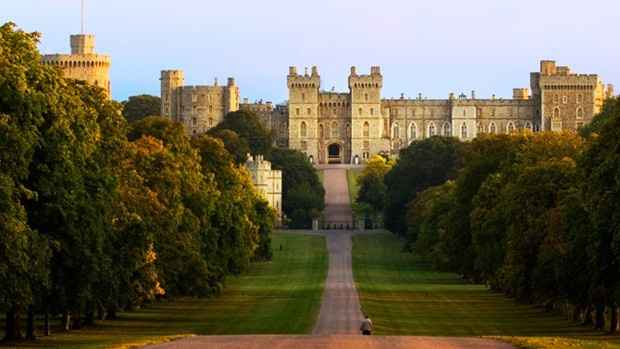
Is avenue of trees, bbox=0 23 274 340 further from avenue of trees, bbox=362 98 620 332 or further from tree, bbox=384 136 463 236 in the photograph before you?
tree, bbox=384 136 463 236

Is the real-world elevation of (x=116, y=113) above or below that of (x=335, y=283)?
above

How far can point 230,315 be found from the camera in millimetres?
61812

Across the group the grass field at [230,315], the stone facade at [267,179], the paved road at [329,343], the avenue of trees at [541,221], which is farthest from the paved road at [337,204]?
the paved road at [329,343]

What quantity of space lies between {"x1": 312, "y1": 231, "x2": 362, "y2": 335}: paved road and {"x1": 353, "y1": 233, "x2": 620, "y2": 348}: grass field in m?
0.60

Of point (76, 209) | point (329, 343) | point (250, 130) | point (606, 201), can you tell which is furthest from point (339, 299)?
point (250, 130)

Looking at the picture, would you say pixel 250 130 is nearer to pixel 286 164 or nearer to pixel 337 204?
pixel 286 164

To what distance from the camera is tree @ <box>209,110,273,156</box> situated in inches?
7574

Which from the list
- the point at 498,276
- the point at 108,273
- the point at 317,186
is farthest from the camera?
the point at 317,186

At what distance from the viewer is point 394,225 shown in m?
151

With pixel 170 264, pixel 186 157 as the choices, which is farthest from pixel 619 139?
pixel 186 157

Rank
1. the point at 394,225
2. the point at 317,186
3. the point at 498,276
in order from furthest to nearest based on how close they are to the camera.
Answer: the point at 317,186 < the point at 394,225 < the point at 498,276

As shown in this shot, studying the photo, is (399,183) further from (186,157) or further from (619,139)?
(619,139)

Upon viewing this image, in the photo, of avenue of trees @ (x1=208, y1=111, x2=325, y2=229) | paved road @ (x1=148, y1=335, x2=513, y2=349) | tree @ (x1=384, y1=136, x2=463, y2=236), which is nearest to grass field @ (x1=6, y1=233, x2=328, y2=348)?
paved road @ (x1=148, y1=335, x2=513, y2=349)

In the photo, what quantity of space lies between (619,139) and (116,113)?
1651cm
